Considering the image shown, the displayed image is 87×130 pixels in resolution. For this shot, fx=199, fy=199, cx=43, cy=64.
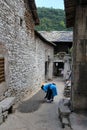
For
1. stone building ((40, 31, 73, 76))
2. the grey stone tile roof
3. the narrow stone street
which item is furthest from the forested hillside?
the narrow stone street

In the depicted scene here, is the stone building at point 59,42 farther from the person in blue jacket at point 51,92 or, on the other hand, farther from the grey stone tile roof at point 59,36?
the person in blue jacket at point 51,92

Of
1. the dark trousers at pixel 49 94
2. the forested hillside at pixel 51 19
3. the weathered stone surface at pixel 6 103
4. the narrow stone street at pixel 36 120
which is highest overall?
the forested hillside at pixel 51 19

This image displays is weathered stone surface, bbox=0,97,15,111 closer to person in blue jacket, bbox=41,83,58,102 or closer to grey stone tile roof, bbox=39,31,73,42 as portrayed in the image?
person in blue jacket, bbox=41,83,58,102

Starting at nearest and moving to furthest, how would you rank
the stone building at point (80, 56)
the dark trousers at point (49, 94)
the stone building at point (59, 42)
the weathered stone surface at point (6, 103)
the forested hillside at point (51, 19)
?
the stone building at point (80, 56), the weathered stone surface at point (6, 103), the dark trousers at point (49, 94), the stone building at point (59, 42), the forested hillside at point (51, 19)

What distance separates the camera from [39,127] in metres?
6.21

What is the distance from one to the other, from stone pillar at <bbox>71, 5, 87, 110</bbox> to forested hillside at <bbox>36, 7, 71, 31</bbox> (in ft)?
100

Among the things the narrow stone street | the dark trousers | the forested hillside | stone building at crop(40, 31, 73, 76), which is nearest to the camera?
the narrow stone street

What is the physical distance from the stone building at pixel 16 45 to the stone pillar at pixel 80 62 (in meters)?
2.82

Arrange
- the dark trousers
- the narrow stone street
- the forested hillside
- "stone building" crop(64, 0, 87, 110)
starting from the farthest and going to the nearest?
the forested hillside < the dark trousers < "stone building" crop(64, 0, 87, 110) < the narrow stone street

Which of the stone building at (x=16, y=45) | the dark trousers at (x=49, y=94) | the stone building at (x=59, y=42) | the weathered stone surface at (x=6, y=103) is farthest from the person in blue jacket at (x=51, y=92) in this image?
the stone building at (x=59, y=42)

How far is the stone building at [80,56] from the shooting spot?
5.78 metres

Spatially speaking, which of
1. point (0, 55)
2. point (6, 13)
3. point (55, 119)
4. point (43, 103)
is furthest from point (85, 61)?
point (43, 103)

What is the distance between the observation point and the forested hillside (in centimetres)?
3754

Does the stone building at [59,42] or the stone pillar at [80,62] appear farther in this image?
the stone building at [59,42]
